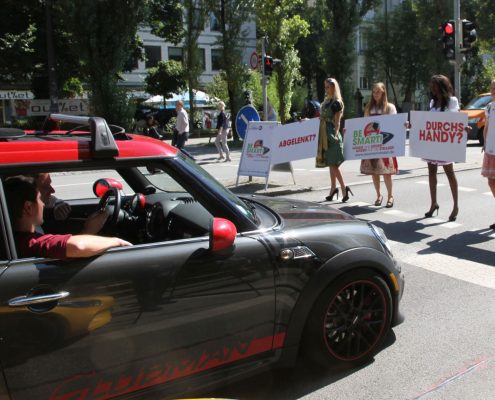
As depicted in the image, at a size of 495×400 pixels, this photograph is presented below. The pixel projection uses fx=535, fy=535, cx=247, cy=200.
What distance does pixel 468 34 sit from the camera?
15.2m

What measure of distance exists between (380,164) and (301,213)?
205 inches

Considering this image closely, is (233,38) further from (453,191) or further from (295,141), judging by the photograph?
(453,191)

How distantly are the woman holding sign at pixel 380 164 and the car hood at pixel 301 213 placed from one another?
4.69m

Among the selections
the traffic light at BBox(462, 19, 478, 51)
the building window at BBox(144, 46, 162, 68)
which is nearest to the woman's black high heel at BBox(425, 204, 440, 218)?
the traffic light at BBox(462, 19, 478, 51)

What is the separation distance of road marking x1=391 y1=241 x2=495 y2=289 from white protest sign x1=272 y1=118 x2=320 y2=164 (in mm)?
3918

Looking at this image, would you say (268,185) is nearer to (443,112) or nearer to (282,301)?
(443,112)

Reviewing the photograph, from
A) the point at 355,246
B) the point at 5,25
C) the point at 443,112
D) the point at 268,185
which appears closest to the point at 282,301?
the point at 355,246

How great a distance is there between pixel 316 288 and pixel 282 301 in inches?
8.6

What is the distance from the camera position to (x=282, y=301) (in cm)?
281

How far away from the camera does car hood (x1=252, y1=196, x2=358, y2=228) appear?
3.21 meters

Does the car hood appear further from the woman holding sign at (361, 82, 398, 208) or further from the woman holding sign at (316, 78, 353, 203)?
the woman holding sign at (316, 78, 353, 203)

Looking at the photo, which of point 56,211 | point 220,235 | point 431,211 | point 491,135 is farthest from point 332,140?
point 220,235

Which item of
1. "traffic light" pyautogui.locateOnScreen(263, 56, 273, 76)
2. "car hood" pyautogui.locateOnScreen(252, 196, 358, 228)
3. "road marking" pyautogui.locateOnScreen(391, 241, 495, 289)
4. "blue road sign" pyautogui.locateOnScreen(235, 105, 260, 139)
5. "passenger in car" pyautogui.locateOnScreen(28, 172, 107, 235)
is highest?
"traffic light" pyautogui.locateOnScreen(263, 56, 273, 76)

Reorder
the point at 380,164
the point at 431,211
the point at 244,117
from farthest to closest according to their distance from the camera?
the point at 244,117 → the point at 380,164 → the point at 431,211
